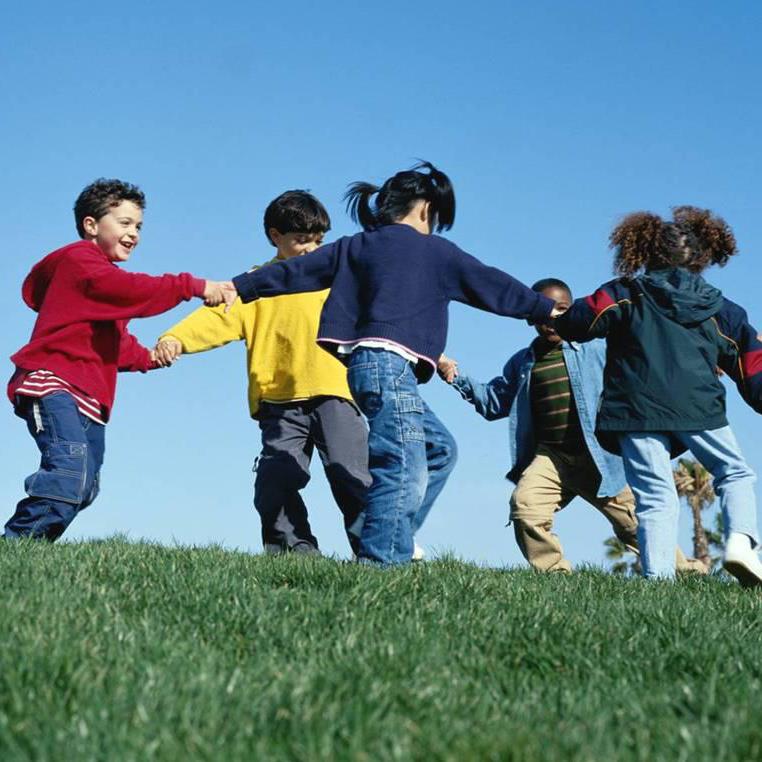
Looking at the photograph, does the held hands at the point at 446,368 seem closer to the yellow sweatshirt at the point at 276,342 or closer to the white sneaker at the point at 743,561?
the yellow sweatshirt at the point at 276,342

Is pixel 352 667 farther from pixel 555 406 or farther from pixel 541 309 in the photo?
pixel 555 406

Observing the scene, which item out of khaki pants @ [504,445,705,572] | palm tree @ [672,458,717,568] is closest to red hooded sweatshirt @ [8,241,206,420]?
khaki pants @ [504,445,705,572]

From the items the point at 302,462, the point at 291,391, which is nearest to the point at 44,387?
the point at 291,391

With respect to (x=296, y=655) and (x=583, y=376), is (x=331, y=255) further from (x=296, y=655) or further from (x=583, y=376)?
(x=296, y=655)

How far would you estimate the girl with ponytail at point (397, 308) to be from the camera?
20.4ft

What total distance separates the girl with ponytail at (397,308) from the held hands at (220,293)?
0.16 meters

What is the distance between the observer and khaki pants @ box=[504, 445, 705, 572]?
885 cm

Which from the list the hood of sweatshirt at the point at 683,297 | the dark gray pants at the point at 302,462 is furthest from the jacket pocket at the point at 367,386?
the hood of sweatshirt at the point at 683,297

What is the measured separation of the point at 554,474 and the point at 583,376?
82 cm

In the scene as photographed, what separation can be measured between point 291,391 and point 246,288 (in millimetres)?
1406

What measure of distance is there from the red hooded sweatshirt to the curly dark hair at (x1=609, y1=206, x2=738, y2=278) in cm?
289

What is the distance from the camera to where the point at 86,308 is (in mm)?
7227

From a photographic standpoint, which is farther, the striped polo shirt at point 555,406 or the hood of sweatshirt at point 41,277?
the striped polo shirt at point 555,406

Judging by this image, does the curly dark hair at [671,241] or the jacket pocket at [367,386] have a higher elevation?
the curly dark hair at [671,241]
